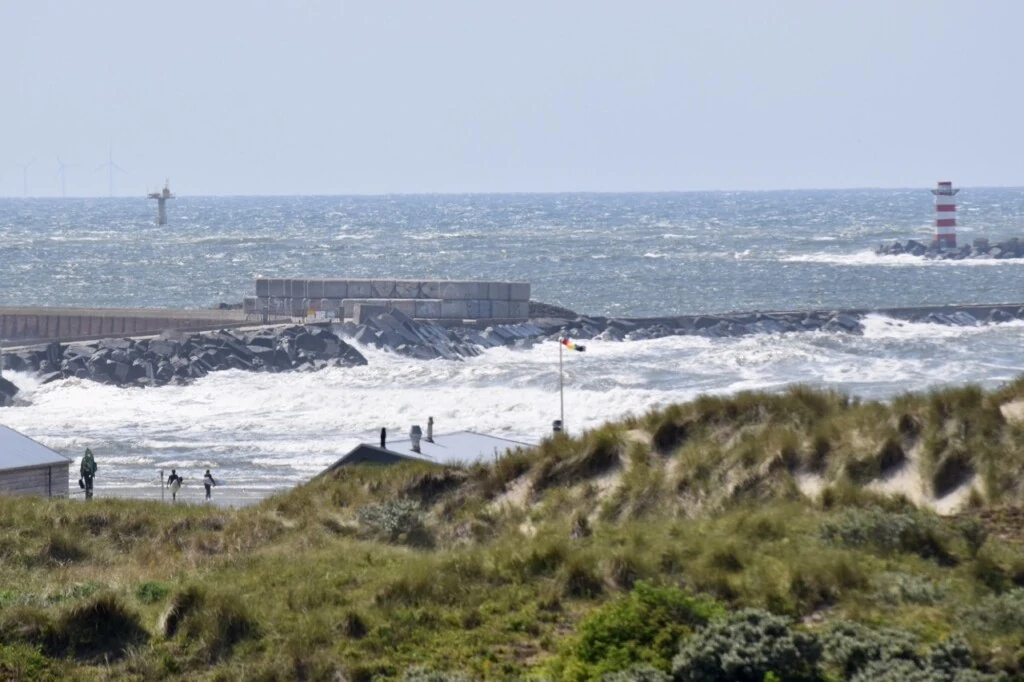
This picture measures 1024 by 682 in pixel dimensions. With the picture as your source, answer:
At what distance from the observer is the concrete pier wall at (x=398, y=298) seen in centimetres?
6662

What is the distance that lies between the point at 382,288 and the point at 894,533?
194ft

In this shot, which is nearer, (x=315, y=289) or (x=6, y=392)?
(x=6, y=392)

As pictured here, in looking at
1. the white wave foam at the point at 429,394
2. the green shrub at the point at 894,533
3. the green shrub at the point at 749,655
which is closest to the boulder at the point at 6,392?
the white wave foam at the point at 429,394

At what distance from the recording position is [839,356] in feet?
195

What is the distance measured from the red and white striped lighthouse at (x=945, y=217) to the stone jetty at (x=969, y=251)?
2.23ft

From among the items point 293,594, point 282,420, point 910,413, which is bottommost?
point 282,420

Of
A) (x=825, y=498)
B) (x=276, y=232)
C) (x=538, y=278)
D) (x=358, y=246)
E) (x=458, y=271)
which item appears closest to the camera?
(x=825, y=498)

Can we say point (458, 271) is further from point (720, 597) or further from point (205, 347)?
point (720, 597)

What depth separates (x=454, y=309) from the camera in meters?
67.0

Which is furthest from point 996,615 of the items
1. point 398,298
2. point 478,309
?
point 398,298

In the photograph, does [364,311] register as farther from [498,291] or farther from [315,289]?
[498,291]

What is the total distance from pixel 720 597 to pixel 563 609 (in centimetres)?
111

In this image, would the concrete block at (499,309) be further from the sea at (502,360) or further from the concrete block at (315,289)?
the concrete block at (315,289)

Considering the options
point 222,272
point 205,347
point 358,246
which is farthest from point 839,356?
point 358,246
